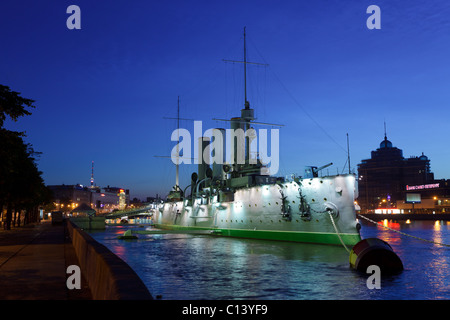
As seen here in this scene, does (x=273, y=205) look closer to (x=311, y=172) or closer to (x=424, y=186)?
(x=311, y=172)

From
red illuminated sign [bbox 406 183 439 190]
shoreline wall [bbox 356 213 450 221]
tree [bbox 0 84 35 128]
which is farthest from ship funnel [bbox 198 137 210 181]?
red illuminated sign [bbox 406 183 439 190]

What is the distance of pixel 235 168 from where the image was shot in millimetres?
44344

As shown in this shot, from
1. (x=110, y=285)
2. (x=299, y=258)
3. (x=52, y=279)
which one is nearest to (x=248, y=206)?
(x=299, y=258)

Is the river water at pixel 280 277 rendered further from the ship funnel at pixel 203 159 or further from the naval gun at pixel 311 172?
the ship funnel at pixel 203 159

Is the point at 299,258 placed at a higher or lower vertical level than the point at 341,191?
lower

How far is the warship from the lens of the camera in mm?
27062

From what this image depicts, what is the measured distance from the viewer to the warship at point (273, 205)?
2706 cm

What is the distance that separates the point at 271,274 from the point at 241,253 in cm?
836

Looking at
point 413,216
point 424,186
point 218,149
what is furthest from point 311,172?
point 424,186

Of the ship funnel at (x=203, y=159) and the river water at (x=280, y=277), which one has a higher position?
the ship funnel at (x=203, y=159)

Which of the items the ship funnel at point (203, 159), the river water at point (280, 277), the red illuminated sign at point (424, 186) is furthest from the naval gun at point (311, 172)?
the red illuminated sign at point (424, 186)

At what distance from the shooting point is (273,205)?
105ft
